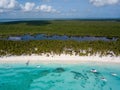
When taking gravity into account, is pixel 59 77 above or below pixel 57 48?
below

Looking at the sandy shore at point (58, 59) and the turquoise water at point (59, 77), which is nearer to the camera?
the turquoise water at point (59, 77)

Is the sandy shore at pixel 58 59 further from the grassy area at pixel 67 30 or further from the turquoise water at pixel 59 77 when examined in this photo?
the grassy area at pixel 67 30

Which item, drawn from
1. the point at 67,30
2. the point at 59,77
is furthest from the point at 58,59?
the point at 67,30

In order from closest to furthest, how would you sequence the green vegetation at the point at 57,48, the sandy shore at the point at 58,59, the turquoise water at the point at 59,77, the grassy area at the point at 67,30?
the turquoise water at the point at 59,77
the sandy shore at the point at 58,59
the green vegetation at the point at 57,48
the grassy area at the point at 67,30

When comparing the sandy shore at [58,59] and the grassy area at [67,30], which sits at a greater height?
the sandy shore at [58,59]

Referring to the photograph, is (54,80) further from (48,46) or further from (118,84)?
(48,46)

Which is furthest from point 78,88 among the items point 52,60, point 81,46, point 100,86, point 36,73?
point 81,46

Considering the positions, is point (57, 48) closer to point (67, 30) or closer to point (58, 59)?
point (58, 59)

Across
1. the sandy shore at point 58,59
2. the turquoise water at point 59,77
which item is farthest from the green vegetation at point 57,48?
the turquoise water at point 59,77
